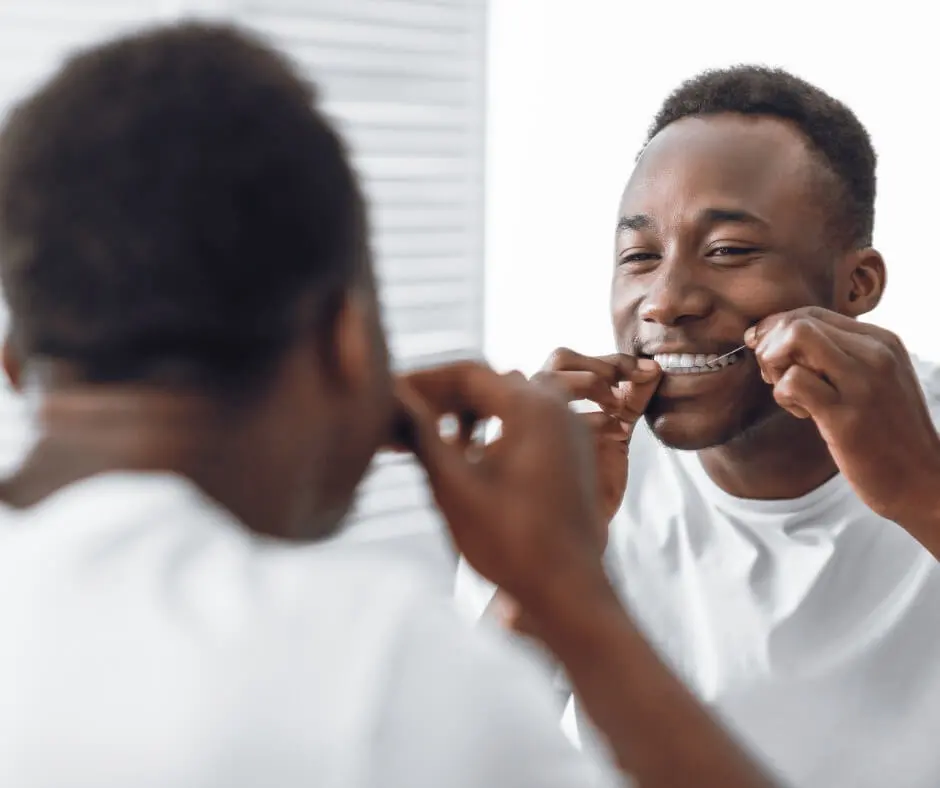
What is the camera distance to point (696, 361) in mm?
1183

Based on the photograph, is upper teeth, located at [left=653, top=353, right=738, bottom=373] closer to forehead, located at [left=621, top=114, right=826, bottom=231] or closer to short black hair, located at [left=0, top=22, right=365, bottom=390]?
forehead, located at [left=621, top=114, right=826, bottom=231]

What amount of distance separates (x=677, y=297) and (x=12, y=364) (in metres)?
0.74

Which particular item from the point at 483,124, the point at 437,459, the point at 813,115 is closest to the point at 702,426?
the point at 813,115

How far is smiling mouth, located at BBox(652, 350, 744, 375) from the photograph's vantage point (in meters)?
1.18

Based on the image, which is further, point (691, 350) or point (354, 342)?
point (691, 350)

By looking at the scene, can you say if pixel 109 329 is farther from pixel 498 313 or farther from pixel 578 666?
pixel 498 313

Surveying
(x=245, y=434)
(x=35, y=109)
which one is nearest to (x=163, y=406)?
(x=245, y=434)

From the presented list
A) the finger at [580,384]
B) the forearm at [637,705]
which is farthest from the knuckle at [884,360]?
the forearm at [637,705]

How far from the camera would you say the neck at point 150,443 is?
1.68ft

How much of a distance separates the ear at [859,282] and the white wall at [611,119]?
1.62 ft

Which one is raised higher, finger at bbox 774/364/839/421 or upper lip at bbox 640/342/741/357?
finger at bbox 774/364/839/421

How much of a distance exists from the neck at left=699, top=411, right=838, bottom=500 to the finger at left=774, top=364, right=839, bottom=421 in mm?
202

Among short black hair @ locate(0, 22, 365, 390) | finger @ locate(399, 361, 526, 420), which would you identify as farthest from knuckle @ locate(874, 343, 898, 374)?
short black hair @ locate(0, 22, 365, 390)

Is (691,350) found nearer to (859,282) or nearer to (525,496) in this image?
(859,282)
